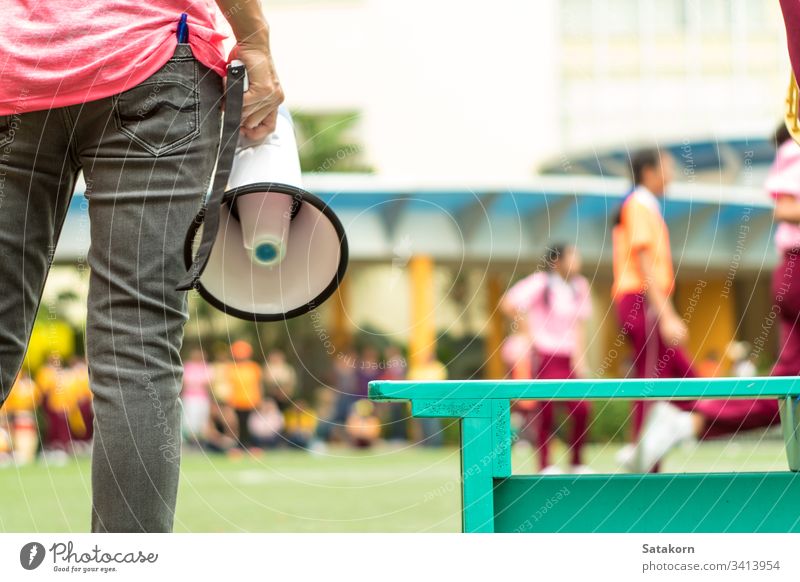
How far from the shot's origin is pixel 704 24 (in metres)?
23.6

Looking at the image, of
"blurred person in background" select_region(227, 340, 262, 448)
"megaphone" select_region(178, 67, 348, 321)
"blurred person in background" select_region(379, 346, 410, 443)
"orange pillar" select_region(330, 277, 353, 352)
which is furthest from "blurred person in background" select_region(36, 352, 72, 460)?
"megaphone" select_region(178, 67, 348, 321)

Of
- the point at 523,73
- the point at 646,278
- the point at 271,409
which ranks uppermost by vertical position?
the point at 523,73

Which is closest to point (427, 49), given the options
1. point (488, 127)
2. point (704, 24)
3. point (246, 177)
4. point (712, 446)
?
point (488, 127)

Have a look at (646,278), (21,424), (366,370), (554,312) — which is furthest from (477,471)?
(366,370)

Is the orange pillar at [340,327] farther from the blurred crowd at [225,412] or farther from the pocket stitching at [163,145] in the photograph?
the pocket stitching at [163,145]

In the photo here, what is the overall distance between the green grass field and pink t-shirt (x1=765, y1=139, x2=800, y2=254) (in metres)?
1.48

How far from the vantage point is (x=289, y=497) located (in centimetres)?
595

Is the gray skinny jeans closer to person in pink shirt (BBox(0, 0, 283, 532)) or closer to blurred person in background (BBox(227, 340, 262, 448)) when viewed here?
person in pink shirt (BBox(0, 0, 283, 532))

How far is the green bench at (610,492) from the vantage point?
188 cm

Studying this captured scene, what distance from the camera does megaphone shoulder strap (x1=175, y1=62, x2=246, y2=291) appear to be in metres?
1.86

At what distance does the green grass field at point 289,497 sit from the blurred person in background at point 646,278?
3.58 ft

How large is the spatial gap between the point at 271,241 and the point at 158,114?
34 cm

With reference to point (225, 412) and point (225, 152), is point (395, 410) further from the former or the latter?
point (225, 152)
